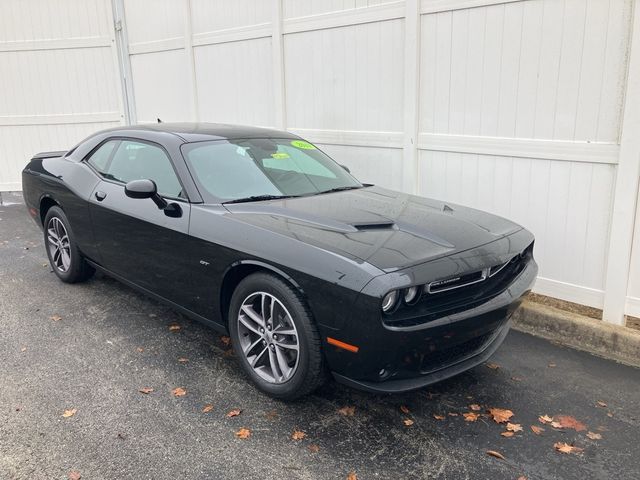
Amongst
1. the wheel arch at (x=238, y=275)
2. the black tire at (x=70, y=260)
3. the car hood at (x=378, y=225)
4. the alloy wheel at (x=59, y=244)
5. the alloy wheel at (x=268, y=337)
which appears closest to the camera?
the car hood at (x=378, y=225)

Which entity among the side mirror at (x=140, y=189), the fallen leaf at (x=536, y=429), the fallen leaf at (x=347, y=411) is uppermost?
the side mirror at (x=140, y=189)

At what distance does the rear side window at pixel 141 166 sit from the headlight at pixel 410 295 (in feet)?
6.21

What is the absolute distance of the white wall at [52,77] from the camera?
9625mm

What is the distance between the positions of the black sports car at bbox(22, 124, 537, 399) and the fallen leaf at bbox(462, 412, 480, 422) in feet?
1.08

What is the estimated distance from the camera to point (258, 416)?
130 inches

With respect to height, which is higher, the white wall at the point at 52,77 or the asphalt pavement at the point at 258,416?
the white wall at the point at 52,77

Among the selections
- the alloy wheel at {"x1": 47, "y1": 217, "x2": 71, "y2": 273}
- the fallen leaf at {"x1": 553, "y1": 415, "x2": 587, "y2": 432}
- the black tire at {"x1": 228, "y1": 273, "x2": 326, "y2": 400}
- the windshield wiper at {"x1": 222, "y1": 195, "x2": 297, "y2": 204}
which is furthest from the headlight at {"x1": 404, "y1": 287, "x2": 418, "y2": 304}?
the alloy wheel at {"x1": 47, "y1": 217, "x2": 71, "y2": 273}

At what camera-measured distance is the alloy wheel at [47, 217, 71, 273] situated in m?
5.50

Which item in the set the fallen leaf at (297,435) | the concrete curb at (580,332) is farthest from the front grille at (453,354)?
the concrete curb at (580,332)

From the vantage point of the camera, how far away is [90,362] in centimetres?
398

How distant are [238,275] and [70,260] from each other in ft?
8.66

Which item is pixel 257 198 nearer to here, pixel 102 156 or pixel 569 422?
pixel 102 156

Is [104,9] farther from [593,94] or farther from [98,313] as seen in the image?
[593,94]

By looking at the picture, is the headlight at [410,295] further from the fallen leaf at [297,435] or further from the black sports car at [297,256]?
the fallen leaf at [297,435]
